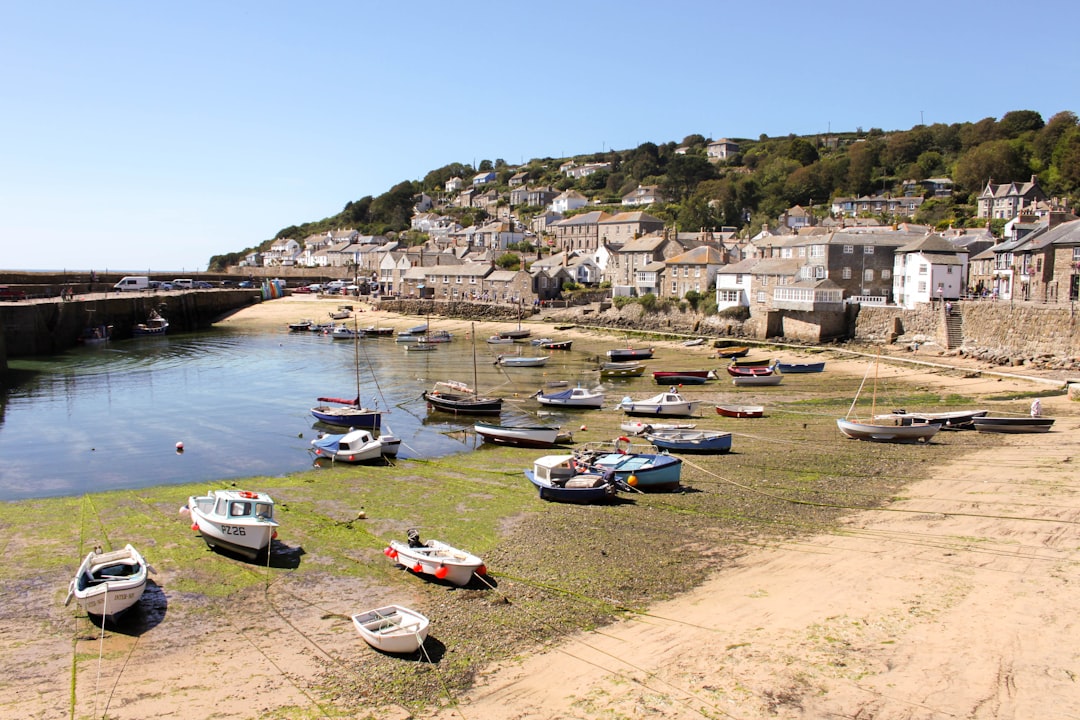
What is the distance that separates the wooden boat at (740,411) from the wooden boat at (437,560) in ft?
63.5

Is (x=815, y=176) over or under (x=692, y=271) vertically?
over

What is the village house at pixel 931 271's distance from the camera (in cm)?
5456

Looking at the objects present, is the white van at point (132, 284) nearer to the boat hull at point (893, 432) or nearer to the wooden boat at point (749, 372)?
the wooden boat at point (749, 372)

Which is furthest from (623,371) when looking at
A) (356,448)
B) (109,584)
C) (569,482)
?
(109,584)

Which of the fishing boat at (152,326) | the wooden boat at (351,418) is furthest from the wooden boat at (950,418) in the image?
the fishing boat at (152,326)

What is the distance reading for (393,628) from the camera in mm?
13312

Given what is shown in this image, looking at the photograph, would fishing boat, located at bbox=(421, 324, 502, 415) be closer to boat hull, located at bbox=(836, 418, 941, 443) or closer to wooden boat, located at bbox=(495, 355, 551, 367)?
wooden boat, located at bbox=(495, 355, 551, 367)

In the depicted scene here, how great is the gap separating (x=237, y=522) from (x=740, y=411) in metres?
22.2

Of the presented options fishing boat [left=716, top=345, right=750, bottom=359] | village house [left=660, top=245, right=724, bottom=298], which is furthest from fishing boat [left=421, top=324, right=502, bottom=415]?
village house [left=660, top=245, right=724, bottom=298]

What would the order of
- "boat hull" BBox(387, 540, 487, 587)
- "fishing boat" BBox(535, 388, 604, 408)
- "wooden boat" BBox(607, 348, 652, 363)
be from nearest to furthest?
"boat hull" BBox(387, 540, 487, 587) → "fishing boat" BBox(535, 388, 604, 408) → "wooden boat" BBox(607, 348, 652, 363)

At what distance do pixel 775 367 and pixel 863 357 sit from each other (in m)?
9.12

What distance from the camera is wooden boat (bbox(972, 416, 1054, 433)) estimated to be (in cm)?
2825

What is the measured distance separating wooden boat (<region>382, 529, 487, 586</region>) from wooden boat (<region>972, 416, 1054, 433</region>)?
72.8 ft

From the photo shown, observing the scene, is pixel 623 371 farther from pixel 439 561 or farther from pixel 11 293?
pixel 11 293
